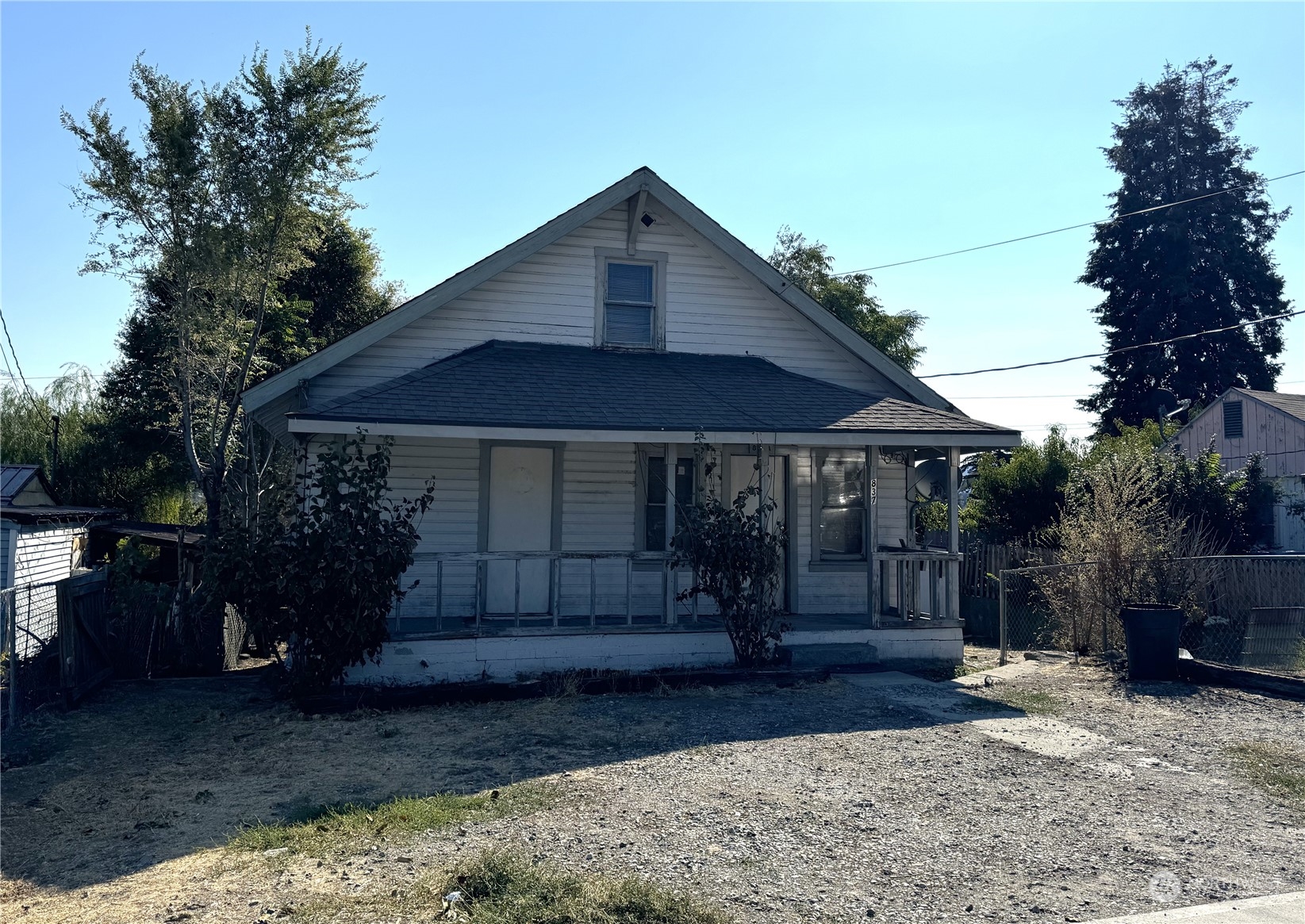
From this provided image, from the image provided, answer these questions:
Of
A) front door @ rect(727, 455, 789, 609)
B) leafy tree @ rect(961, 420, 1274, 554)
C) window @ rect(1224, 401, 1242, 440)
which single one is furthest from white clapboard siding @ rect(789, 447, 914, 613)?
window @ rect(1224, 401, 1242, 440)

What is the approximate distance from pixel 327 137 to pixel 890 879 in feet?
43.3

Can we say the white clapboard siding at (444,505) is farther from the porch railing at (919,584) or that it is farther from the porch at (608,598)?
the porch railing at (919,584)

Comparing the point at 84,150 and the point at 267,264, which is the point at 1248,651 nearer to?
the point at 267,264

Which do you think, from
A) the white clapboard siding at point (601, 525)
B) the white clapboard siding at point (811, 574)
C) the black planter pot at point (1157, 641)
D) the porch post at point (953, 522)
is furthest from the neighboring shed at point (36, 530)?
the black planter pot at point (1157, 641)

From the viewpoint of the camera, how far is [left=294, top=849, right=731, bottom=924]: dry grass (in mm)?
4586

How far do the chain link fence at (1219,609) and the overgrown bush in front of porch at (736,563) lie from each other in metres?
3.65

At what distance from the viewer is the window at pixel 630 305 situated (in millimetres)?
13828

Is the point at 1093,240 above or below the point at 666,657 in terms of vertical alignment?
above

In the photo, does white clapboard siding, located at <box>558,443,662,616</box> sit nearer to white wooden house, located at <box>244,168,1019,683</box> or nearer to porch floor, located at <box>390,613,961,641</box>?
white wooden house, located at <box>244,168,1019,683</box>

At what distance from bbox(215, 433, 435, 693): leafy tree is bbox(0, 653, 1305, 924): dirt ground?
2.33 feet

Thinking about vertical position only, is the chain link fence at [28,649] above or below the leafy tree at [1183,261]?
below

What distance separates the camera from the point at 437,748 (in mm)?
8133

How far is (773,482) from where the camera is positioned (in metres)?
13.5

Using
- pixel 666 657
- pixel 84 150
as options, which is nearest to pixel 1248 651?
pixel 666 657
